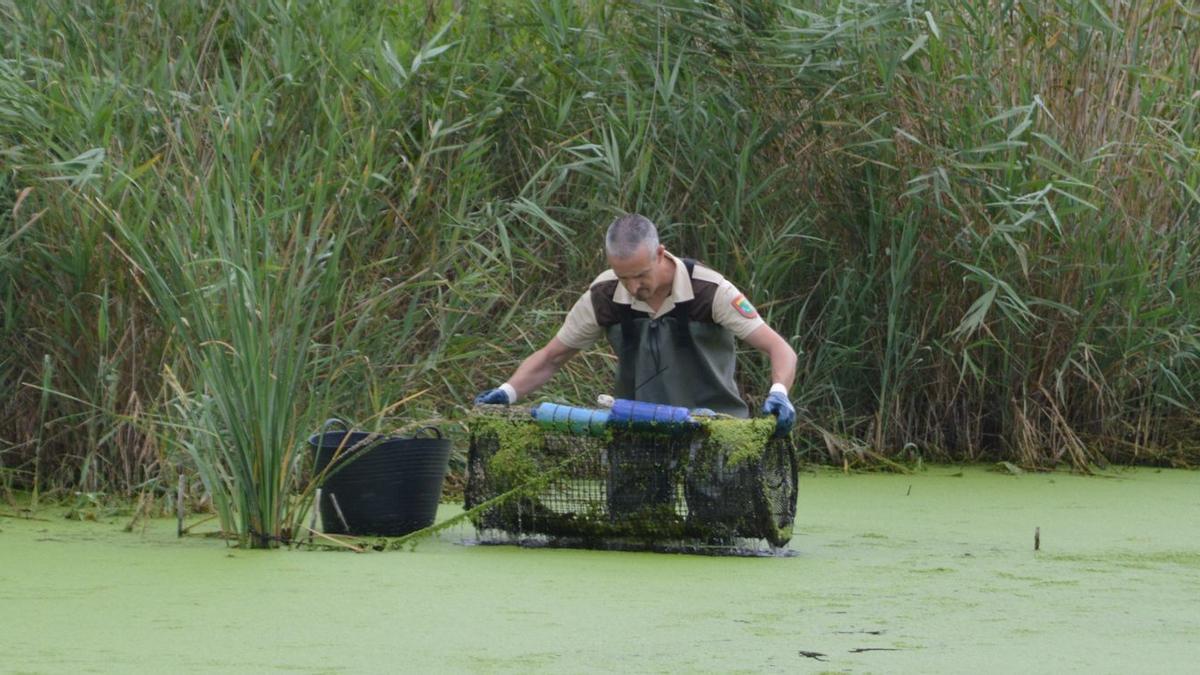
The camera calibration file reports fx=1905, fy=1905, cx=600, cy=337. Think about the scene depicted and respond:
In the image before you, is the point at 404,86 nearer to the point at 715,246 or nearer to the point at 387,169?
the point at 387,169

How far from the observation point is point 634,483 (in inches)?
172

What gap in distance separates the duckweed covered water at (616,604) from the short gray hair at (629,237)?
28.6 inches

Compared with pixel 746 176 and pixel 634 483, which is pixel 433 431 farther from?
pixel 746 176

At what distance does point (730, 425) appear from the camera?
4246 mm

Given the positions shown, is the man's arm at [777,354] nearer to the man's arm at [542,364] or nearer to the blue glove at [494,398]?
the man's arm at [542,364]

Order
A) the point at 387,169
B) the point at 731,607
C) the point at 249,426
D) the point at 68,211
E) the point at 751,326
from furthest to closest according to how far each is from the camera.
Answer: the point at 387,169 < the point at 68,211 < the point at 751,326 < the point at 249,426 < the point at 731,607

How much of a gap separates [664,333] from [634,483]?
52 cm

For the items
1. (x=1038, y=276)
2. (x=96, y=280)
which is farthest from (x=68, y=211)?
(x=1038, y=276)

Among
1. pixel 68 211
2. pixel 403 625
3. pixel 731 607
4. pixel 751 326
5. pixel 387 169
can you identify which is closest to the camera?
pixel 403 625

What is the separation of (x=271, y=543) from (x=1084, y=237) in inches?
124

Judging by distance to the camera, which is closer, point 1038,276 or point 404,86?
point 404,86

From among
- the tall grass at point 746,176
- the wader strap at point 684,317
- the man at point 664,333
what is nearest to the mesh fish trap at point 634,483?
the man at point 664,333

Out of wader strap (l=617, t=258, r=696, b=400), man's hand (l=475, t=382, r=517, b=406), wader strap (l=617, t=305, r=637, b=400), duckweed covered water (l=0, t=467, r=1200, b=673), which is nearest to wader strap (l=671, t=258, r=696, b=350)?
wader strap (l=617, t=258, r=696, b=400)

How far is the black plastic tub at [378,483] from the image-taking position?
443 cm
